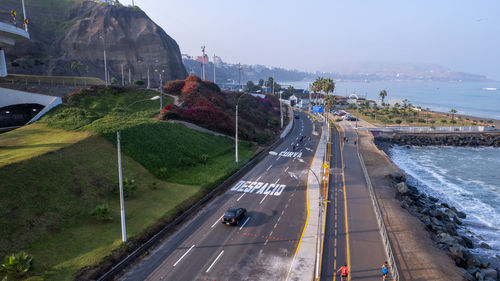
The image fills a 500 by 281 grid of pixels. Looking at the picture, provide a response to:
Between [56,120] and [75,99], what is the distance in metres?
16.2

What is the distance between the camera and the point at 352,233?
2856cm

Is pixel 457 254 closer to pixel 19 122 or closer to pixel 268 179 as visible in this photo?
pixel 268 179

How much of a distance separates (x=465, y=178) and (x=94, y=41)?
148347 mm

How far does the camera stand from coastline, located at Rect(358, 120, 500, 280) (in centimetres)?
2362

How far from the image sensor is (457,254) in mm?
27203

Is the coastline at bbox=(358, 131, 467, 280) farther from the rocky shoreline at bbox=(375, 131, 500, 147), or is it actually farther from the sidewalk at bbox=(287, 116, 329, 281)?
the rocky shoreline at bbox=(375, 131, 500, 147)

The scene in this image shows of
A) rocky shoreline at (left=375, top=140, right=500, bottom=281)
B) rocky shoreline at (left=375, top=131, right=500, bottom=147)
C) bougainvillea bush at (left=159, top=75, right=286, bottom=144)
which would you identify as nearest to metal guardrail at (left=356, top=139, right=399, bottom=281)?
rocky shoreline at (left=375, top=140, right=500, bottom=281)

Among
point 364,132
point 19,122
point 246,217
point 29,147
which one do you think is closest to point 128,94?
point 19,122

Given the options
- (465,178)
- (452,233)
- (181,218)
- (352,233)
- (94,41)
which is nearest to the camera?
(352,233)

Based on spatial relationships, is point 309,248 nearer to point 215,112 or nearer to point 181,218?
point 181,218

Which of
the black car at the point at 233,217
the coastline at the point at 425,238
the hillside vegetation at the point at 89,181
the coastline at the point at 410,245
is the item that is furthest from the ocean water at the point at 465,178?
the hillside vegetation at the point at 89,181

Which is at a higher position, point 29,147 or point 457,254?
point 29,147

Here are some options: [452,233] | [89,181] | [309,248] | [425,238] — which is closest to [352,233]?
[309,248]

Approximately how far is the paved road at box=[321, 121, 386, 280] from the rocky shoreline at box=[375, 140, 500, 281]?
5755 mm
